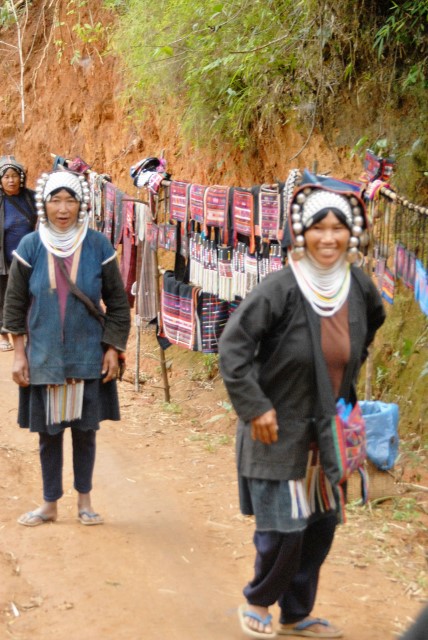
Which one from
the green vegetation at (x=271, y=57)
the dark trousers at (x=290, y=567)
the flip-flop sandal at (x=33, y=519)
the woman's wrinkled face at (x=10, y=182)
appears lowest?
the flip-flop sandal at (x=33, y=519)

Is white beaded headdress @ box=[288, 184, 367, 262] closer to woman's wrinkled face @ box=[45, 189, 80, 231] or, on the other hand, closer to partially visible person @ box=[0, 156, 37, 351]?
woman's wrinkled face @ box=[45, 189, 80, 231]

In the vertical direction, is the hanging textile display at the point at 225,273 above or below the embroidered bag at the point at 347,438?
above

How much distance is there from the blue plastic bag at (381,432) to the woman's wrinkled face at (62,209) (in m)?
2.04

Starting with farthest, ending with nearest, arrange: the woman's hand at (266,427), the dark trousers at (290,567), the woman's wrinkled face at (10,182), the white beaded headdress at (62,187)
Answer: the woman's wrinkled face at (10,182) → the white beaded headdress at (62,187) → the dark trousers at (290,567) → the woman's hand at (266,427)

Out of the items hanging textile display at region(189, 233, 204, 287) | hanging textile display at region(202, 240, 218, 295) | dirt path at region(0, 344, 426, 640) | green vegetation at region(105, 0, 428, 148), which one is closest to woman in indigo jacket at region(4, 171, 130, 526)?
dirt path at region(0, 344, 426, 640)

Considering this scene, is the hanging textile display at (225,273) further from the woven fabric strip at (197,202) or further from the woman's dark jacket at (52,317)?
the woman's dark jacket at (52,317)

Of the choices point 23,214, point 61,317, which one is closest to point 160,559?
point 61,317

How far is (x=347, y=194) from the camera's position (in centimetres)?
392

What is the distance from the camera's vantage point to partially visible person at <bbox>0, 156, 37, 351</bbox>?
962cm

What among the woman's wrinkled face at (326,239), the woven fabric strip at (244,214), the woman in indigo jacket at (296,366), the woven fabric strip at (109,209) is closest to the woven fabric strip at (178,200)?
the woven fabric strip at (244,214)

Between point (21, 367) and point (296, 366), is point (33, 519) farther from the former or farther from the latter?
point (296, 366)

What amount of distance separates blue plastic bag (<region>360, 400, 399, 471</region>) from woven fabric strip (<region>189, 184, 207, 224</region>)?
8.23ft

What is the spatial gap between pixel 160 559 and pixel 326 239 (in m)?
2.31

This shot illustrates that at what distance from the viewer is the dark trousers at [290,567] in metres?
3.90
